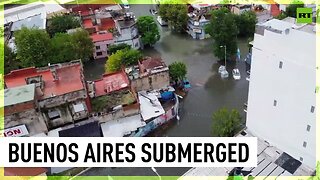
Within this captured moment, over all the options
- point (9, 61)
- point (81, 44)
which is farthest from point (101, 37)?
point (9, 61)

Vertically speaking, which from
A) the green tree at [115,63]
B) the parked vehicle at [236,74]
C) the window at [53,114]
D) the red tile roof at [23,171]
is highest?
the green tree at [115,63]

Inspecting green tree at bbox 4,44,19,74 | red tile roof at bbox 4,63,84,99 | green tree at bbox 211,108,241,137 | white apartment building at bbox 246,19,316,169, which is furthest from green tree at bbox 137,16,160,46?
white apartment building at bbox 246,19,316,169

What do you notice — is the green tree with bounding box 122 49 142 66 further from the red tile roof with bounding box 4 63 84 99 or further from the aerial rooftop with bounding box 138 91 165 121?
the red tile roof with bounding box 4 63 84 99

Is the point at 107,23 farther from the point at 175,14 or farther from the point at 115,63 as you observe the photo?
the point at 115,63

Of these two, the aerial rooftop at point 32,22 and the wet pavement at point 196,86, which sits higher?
the aerial rooftop at point 32,22

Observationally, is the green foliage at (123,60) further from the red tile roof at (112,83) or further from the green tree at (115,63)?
the red tile roof at (112,83)

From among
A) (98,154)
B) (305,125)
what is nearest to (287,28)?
(305,125)

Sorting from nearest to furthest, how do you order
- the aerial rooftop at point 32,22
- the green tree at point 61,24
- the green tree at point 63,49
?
1. the green tree at point 63,49
2. the green tree at point 61,24
3. the aerial rooftop at point 32,22

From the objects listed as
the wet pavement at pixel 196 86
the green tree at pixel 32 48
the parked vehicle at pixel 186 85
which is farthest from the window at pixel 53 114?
the parked vehicle at pixel 186 85
